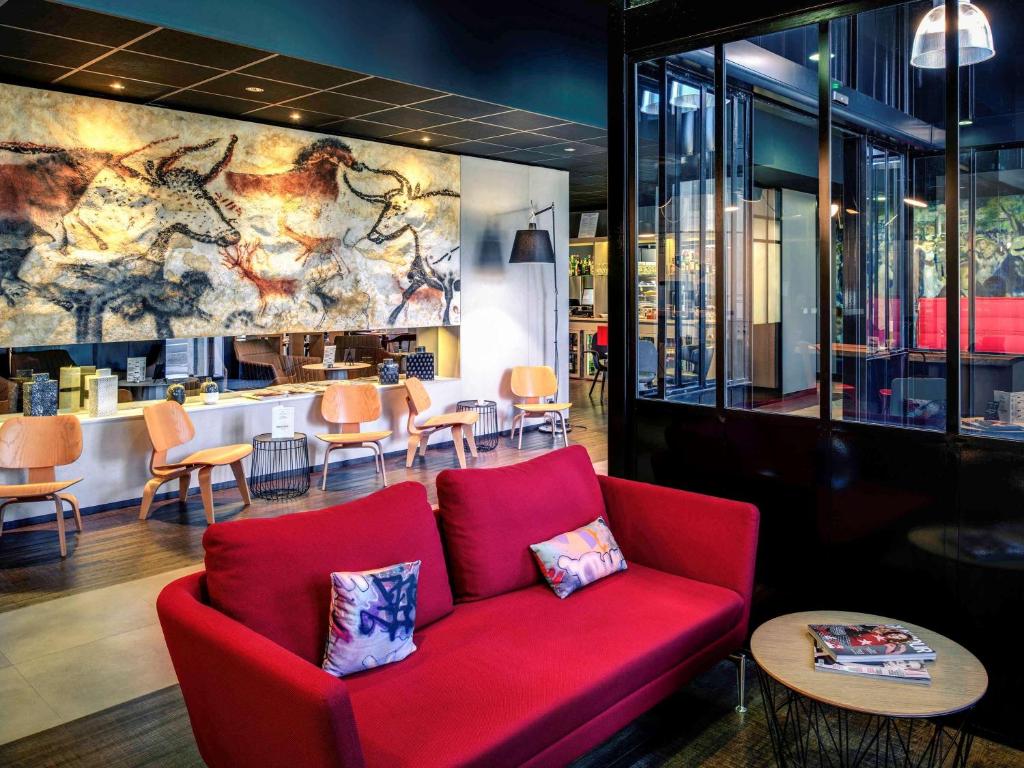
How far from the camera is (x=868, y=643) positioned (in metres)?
2.84

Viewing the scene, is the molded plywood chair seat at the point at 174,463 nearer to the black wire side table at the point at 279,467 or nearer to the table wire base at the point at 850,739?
the black wire side table at the point at 279,467

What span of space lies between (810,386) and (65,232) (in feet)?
18.4

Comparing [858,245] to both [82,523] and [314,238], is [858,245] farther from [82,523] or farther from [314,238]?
[82,523]

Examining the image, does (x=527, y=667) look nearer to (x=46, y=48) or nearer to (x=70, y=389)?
(x=46, y=48)

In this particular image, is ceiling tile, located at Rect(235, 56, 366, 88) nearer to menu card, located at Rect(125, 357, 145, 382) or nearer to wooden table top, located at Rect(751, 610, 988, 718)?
menu card, located at Rect(125, 357, 145, 382)

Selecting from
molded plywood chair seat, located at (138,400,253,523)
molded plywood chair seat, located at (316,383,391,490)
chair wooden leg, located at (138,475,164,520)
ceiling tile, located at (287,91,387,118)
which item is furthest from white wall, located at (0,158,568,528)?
ceiling tile, located at (287,91,387,118)

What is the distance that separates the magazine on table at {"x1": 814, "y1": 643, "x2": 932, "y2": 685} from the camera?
8.69 ft

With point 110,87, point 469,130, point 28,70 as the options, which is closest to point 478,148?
point 469,130

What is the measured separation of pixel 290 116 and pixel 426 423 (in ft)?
10.2

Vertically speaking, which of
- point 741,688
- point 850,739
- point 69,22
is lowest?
point 850,739

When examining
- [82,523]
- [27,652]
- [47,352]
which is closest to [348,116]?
[47,352]

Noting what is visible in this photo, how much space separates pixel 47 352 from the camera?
23.6 feet

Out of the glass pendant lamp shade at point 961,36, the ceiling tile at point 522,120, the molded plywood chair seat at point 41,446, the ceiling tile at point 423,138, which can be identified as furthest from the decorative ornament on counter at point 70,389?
the glass pendant lamp shade at point 961,36

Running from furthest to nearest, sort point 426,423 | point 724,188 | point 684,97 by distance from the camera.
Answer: point 426,423 < point 684,97 < point 724,188
